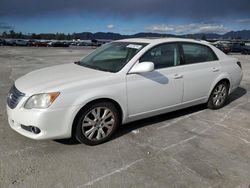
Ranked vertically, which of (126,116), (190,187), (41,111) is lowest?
(190,187)

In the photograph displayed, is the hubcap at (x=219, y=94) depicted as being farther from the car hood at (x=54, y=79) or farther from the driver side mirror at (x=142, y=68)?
the car hood at (x=54, y=79)

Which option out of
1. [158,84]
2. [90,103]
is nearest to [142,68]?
[158,84]

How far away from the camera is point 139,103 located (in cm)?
398

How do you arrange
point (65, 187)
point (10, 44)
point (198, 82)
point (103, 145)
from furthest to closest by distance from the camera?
point (10, 44)
point (198, 82)
point (103, 145)
point (65, 187)

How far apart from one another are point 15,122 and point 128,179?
176 centimetres

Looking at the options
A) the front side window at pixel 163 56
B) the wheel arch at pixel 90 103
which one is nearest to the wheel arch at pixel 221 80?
the front side window at pixel 163 56

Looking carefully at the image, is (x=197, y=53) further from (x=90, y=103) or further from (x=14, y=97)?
(x=14, y=97)

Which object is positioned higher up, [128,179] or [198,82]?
Answer: [198,82]

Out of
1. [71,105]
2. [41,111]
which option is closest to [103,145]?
[71,105]

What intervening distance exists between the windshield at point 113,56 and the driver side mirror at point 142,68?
20 centimetres

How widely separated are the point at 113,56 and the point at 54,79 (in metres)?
1.32

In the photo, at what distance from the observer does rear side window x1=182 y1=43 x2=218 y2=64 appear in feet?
15.3

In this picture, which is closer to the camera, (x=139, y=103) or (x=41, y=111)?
(x=41, y=111)

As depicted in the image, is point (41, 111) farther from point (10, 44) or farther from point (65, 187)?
point (10, 44)
